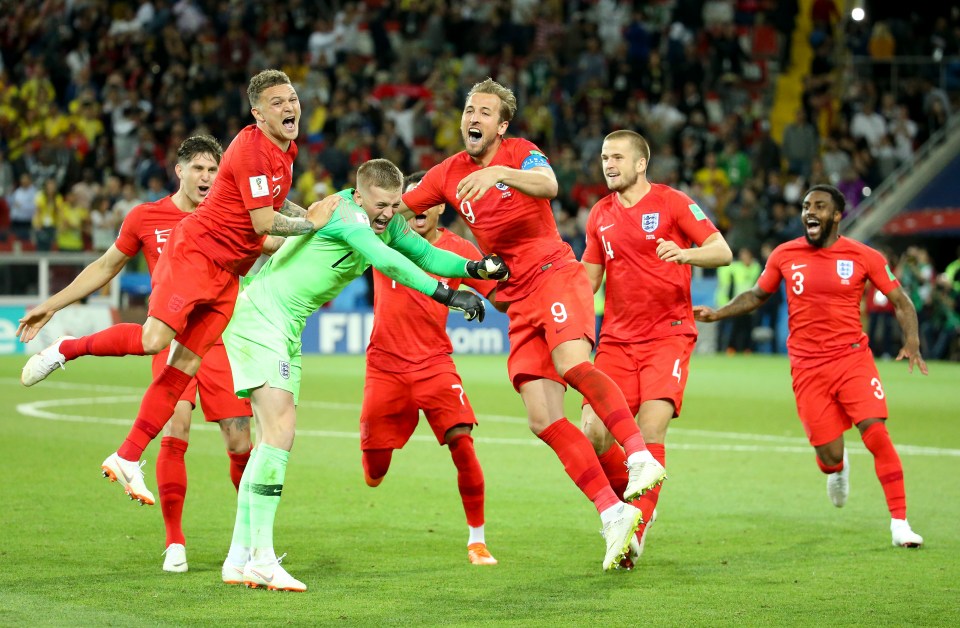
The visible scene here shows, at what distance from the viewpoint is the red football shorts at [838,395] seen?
905 centimetres

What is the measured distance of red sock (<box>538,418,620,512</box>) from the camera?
7.32 meters

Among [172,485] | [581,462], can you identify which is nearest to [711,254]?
[581,462]

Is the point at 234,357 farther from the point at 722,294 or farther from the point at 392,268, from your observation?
the point at 722,294

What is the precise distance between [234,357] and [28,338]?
5.14 ft

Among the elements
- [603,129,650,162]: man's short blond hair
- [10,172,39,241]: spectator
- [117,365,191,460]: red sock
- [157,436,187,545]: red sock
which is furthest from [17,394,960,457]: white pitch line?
[10,172,39,241]: spectator

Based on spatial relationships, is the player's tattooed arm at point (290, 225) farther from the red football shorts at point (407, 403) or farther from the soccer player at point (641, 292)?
the soccer player at point (641, 292)

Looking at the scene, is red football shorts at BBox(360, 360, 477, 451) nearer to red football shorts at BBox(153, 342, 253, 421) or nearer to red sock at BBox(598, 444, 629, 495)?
red football shorts at BBox(153, 342, 253, 421)

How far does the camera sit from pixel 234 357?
721 cm

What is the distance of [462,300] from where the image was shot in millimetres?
6832

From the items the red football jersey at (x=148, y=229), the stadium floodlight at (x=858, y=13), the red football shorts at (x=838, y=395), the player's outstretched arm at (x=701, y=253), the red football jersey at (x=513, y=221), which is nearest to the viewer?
the player's outstretched arm at (x=701, y=253)

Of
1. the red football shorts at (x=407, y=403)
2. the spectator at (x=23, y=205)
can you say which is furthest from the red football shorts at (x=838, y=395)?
the spectator at (x=23, y=205)

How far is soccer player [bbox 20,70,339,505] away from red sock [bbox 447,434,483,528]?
65.1 inches

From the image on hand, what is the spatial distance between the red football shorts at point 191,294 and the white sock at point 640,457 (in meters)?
2.37

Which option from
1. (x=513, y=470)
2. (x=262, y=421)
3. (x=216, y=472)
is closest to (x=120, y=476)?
(x=262, y=421)
